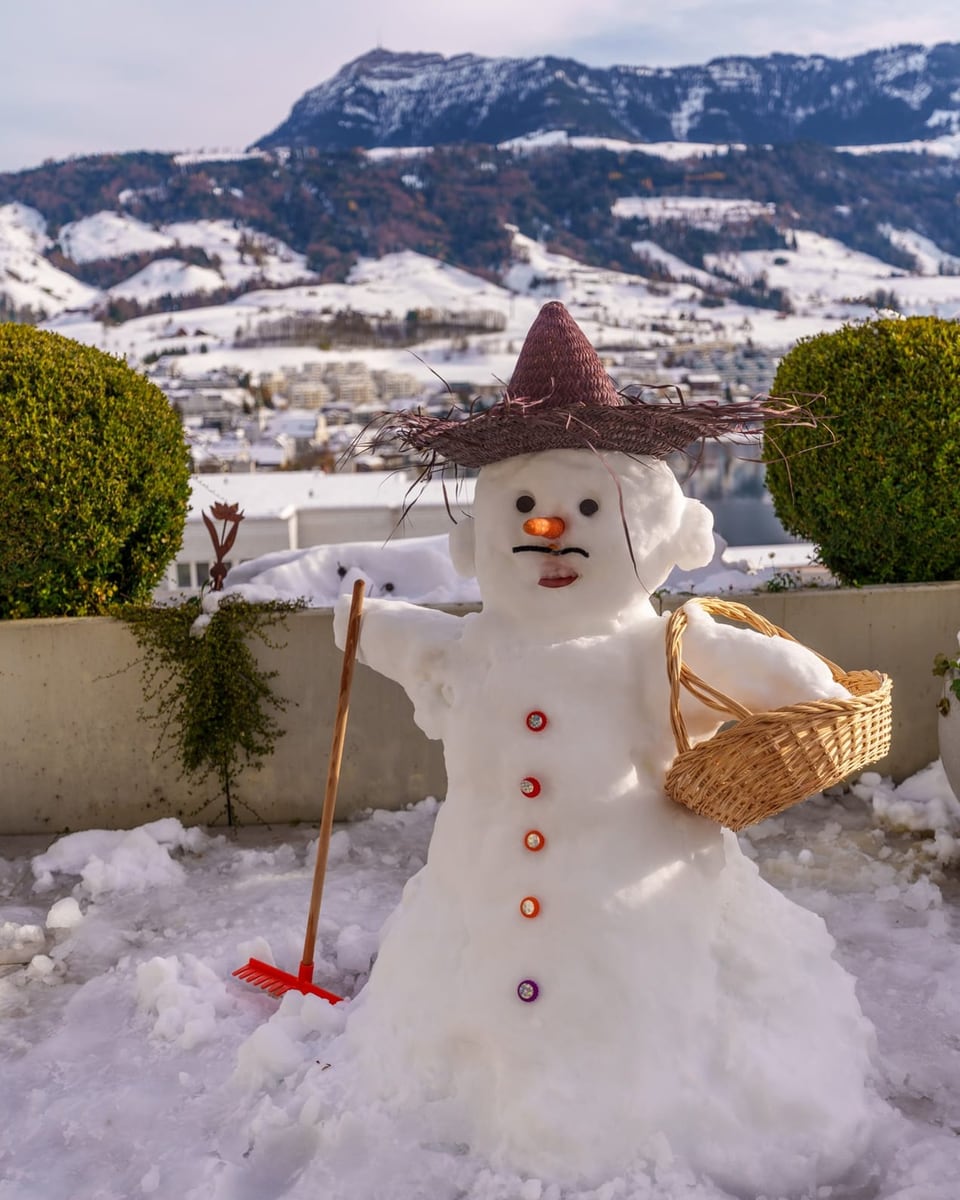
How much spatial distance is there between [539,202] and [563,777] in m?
123

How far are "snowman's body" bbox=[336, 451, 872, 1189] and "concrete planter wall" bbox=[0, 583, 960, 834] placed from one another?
198cm

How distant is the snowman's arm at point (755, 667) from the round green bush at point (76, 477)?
2.89 m

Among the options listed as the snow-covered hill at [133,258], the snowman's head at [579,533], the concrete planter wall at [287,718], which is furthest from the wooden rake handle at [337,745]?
the snow-covered hill at [133,258]

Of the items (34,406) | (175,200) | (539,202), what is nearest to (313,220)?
(175,200)

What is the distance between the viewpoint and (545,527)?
223 centimetres

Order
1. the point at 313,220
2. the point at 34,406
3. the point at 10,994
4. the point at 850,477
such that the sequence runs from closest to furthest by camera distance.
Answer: the point at 10,994
the point at 34,406
the point at 850,477
the point at 313,220

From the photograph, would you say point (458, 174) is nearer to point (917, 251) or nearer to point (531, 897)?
point (917, 251)

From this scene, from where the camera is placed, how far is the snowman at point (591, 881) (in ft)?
7.29

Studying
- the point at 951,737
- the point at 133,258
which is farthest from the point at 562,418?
the point at 133,258

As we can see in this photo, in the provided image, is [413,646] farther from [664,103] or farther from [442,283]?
[664,103]

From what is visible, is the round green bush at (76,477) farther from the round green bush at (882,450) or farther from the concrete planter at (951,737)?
the concrete planter at (951,737)

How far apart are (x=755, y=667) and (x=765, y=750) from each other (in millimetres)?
315

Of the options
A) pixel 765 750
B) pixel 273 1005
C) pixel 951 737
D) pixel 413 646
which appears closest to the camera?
pixel 765 750

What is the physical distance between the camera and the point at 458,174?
398ft
